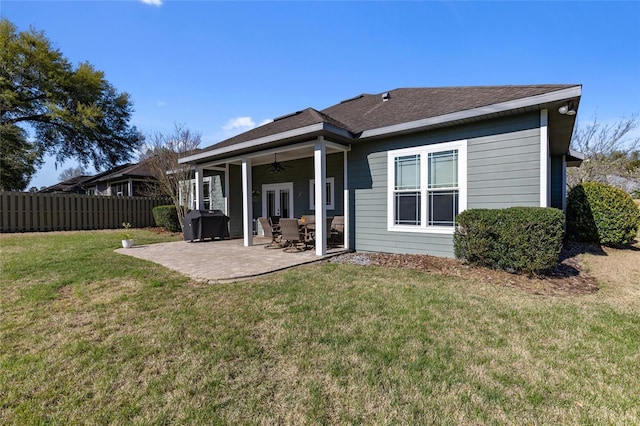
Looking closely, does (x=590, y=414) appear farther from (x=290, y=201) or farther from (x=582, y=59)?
(x=582, y=59)

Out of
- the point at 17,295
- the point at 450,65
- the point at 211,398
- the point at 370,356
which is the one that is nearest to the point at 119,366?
the point at 211,398

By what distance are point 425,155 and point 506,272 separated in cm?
305

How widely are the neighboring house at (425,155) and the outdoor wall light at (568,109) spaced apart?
0.20 ft

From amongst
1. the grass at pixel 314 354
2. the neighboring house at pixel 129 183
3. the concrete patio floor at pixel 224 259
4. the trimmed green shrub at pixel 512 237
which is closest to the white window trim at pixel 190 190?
the concrete patio floor at pixel 224 259

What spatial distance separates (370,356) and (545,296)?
10.9 ft

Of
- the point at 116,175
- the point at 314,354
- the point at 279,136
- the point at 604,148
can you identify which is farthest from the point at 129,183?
the point at 604,148

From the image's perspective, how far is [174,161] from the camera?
14.7 metres

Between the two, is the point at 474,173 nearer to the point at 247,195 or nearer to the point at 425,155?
the point at 425,155

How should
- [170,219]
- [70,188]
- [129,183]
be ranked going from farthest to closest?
[70,188], [129,183], [170,219]

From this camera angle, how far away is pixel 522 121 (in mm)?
5750

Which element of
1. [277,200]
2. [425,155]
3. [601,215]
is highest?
[425,155]

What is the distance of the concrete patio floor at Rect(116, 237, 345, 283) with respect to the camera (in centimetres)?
540

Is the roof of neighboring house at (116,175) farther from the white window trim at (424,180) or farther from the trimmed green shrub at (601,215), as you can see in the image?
the trimmed green shrub at (601,215)

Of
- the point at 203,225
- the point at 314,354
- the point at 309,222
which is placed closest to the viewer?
the point at 314,354
